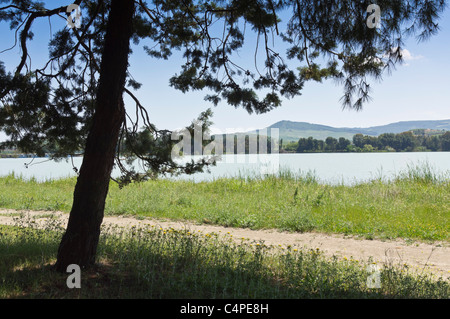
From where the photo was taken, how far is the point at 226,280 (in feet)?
12.1

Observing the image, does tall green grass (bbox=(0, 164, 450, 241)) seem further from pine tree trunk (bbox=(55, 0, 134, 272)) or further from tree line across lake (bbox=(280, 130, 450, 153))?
tree line across lake (bbox=(280, 130, 450, 153))

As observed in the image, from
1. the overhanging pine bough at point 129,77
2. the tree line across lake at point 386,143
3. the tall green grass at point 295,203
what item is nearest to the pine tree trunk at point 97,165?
the overhanging pine bough at point 129,77

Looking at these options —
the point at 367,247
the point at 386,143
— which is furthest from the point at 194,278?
the point at 386,143

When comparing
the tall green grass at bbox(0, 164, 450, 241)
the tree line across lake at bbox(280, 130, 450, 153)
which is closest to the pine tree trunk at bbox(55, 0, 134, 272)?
the tall green grass at bbox(0, 164, 450, 241)

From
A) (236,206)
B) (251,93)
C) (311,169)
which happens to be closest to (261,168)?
(311,169)

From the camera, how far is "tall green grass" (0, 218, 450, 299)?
3445 millimetres

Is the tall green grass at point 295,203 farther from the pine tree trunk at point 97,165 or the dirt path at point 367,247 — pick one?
the pine tree trunk at point 97,165

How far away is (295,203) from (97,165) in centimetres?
648

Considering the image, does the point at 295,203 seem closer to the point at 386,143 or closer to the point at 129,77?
the point at 129,77

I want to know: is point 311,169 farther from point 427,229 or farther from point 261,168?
point 427,229

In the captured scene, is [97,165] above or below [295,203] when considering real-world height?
above

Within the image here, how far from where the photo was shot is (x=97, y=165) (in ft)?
13.0

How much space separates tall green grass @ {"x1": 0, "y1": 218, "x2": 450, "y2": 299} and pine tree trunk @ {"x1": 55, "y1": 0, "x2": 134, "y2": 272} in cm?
25
